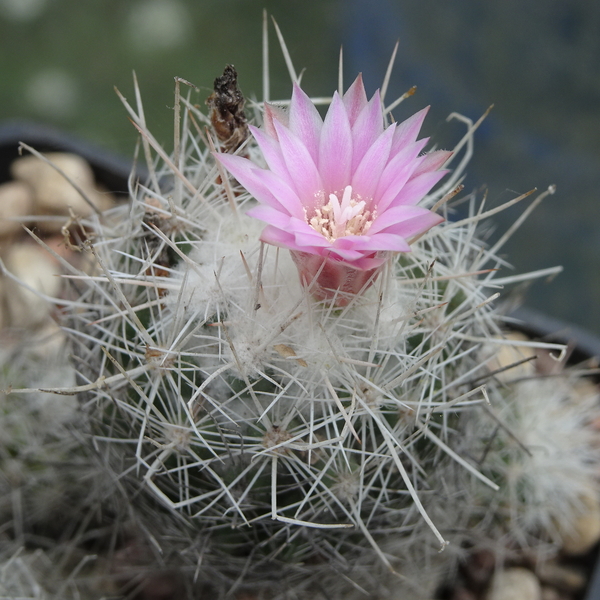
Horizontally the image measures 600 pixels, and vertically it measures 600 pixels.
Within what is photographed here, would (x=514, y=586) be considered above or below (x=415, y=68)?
below

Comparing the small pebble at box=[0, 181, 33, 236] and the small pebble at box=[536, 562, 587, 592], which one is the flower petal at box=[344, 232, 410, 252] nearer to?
the small pebble at box=[536, 562, 587, 592]

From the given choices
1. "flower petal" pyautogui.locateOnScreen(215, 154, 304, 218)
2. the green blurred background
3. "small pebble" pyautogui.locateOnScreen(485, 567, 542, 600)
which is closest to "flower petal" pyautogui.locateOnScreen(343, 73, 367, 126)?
"flower petal" pyautogui.locateOnScreen(215, 154, 304, 218)

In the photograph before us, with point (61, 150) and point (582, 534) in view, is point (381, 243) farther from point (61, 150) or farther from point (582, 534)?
A: point (61, 150)

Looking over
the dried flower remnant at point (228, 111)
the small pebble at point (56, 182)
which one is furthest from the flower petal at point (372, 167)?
the small pebble at point (56, 182)

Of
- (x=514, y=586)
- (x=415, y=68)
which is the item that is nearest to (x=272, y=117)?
(x=514, y=586)

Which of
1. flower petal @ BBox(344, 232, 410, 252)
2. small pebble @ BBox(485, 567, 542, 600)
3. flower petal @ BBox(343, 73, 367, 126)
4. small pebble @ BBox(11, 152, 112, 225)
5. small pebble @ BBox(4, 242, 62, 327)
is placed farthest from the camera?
small pebble @ BBox(11, 152, 112, 225)
